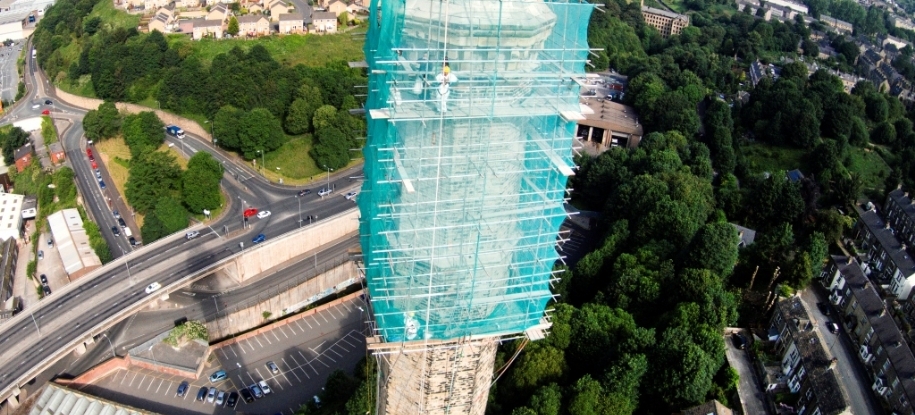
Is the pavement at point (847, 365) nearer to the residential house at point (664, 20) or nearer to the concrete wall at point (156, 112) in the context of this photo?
the concrete wall at point (156, 112)

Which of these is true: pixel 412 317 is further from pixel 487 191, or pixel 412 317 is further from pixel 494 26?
pixel 494 26

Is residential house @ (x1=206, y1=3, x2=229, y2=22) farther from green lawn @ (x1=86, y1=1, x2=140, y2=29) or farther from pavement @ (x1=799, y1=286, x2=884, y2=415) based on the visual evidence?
pavement @ (x1=799, y1=286, x2=884, y2=415)

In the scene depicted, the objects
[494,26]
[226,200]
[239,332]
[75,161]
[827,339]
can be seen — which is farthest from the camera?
[75,161]

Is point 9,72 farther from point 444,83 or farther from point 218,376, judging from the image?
point 444,83

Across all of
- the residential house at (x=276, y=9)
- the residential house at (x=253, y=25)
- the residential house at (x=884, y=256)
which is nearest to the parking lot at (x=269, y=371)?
the residential house at (x=884, y=256)

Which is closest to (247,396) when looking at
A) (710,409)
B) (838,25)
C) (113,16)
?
(710,409)

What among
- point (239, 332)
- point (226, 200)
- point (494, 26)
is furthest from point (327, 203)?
point (494, 26)

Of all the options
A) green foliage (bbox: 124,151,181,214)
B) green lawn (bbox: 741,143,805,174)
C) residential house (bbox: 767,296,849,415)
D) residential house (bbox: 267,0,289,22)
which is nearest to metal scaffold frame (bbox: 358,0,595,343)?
residential house (bbox: 767,296,849,415)
